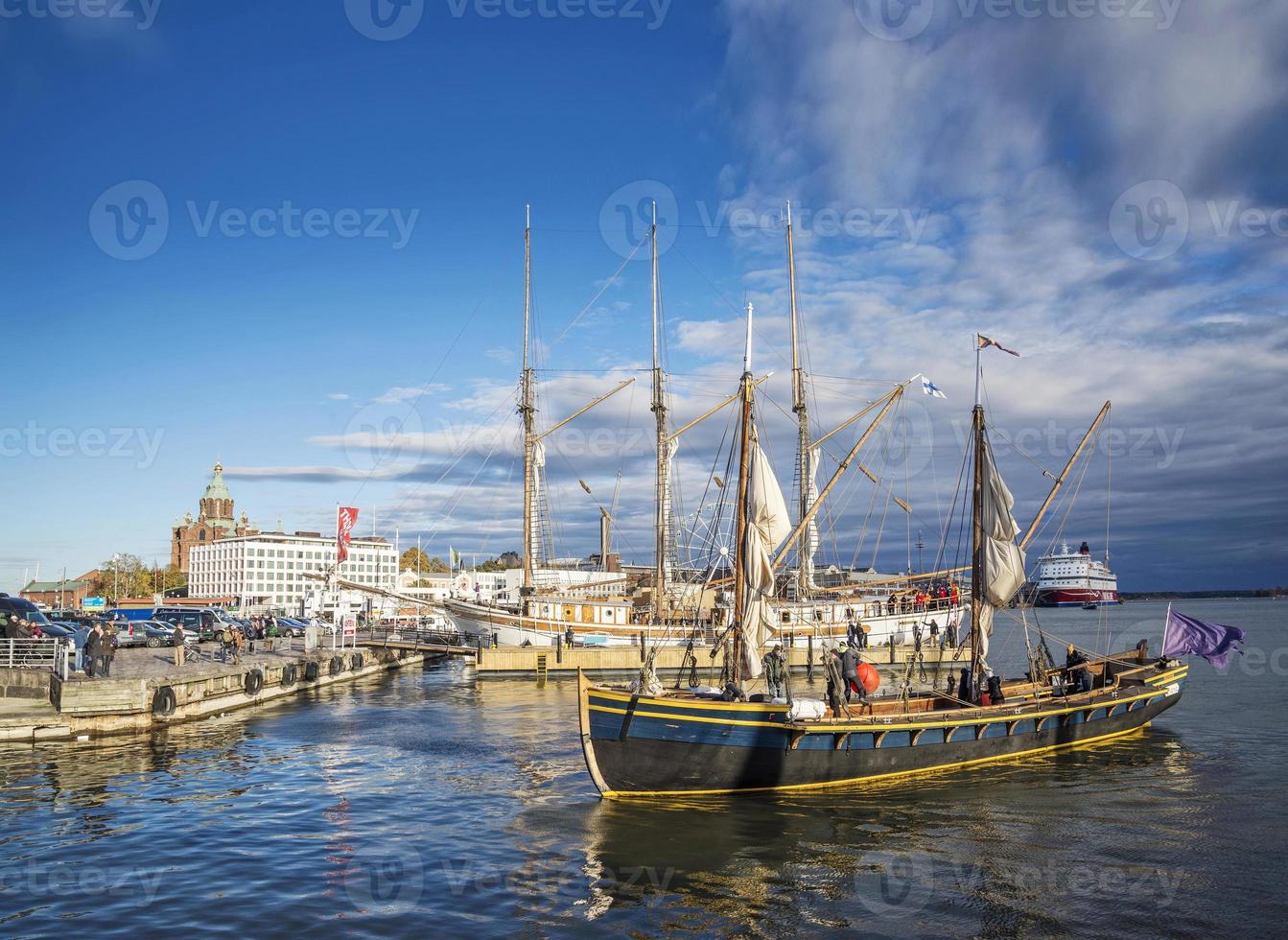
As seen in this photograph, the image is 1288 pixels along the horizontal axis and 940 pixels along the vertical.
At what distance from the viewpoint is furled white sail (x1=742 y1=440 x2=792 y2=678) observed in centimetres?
2745

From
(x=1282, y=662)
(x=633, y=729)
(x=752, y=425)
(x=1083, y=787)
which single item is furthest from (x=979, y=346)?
(x=1282, y=662)

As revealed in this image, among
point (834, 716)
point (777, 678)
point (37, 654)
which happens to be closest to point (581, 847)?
point (834, 716)

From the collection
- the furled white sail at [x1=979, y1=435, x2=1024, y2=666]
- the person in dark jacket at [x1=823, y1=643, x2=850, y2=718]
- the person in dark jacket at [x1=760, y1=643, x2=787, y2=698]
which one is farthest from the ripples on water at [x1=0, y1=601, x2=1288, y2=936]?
the furled white sail at [x1=979, y1=435, x2=1024, y2=666]

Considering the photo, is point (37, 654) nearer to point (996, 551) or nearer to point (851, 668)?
point (851, 668)

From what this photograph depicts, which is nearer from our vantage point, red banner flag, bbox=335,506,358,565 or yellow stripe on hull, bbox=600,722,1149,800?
yellow stripe on hull, bbox=600,722,1149,800

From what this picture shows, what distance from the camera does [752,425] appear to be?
2769cm

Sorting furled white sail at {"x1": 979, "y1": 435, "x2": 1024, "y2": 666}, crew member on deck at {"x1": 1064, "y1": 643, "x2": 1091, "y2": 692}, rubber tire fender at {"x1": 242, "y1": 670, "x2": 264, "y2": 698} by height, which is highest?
furled white sail at {"x1": 979, "y1": 435, "x2": 1024, "y2": 666}

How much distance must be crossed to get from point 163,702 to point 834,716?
25258mm

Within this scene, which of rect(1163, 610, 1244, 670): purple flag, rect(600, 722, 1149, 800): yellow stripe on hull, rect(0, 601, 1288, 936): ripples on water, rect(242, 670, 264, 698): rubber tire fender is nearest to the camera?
rect(0, 601, 1288, 936): ripples on water

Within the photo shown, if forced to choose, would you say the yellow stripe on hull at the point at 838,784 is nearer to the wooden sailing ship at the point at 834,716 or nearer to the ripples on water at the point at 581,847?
the wooden sailing ship at the point at 834,716

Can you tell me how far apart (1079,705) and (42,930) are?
30863 mm

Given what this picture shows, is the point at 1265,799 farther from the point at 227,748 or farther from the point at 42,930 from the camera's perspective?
the point at 227,748

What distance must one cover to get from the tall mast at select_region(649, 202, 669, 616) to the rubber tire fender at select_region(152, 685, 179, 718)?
35.3m

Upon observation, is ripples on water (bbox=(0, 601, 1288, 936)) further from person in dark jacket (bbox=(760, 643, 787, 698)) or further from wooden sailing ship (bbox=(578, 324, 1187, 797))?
person in dark jacket (bbox=(760, 643, 787, 698))
